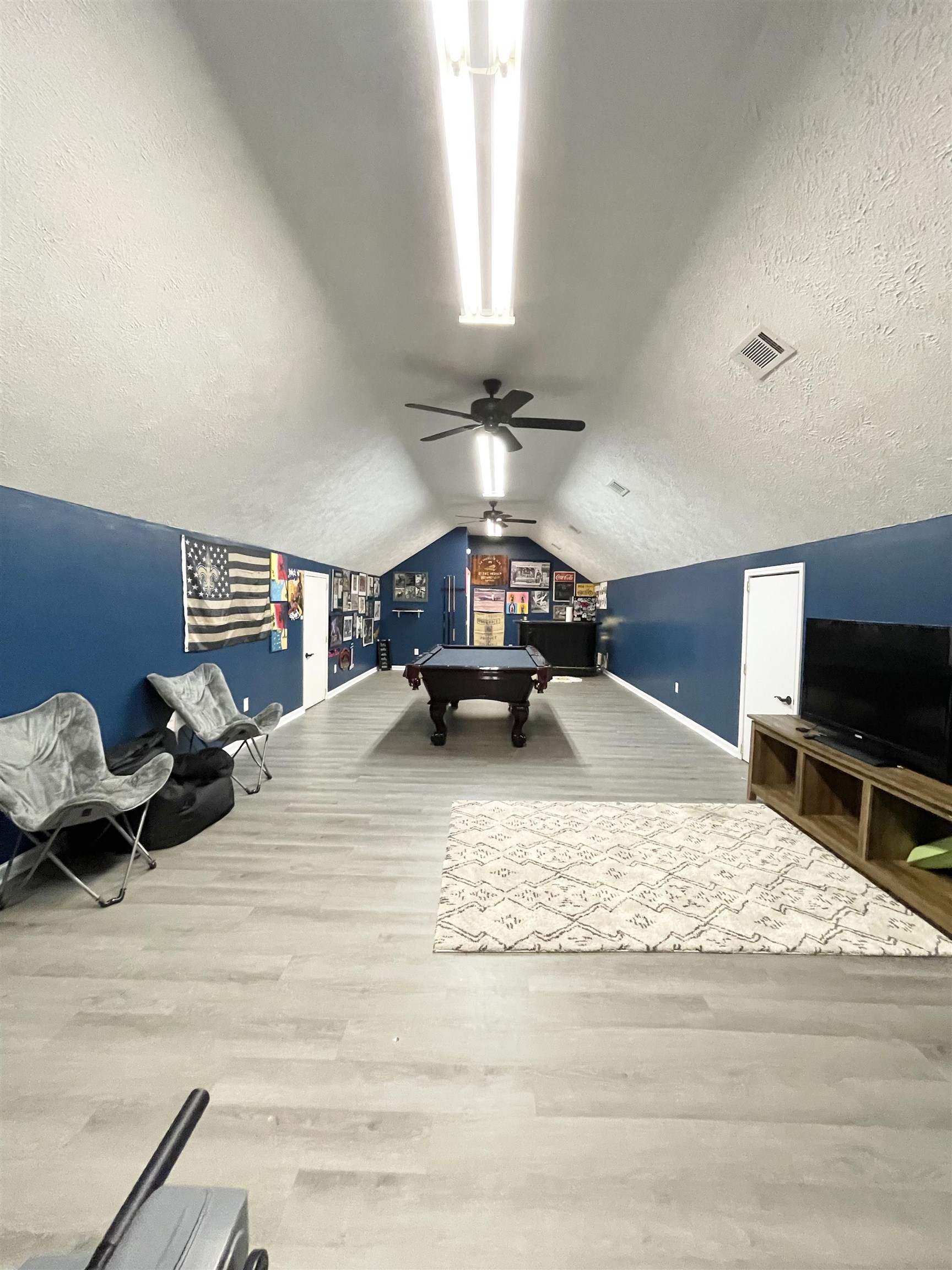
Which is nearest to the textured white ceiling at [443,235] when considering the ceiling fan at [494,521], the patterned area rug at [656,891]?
the patterned area rug at [656,891]

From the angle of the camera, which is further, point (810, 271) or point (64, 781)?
point (64, 781)

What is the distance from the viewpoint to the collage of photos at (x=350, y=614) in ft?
26.0

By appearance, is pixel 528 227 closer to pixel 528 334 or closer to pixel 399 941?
pixel 528 334

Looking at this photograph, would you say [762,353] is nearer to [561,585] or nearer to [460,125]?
[460,125]

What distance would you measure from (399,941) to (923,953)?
7.08 ft

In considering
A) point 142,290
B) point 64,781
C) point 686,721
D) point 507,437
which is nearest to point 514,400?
point 507,437

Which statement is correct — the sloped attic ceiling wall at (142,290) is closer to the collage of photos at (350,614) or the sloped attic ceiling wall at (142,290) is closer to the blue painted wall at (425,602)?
the collage of photos at (350,614)

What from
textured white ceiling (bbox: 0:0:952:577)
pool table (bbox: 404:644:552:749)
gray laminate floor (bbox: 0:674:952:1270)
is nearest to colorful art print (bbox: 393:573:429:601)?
pool table (bbox: 404:644:552:749)

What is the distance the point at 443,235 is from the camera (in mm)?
2555

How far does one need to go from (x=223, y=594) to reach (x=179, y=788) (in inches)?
82.6

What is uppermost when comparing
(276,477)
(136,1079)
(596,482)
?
(596,482)

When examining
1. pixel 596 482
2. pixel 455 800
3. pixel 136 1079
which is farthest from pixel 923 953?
pixel 596 482

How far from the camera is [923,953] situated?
7.05 feet

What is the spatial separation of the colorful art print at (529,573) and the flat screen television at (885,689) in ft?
A: 29.1
